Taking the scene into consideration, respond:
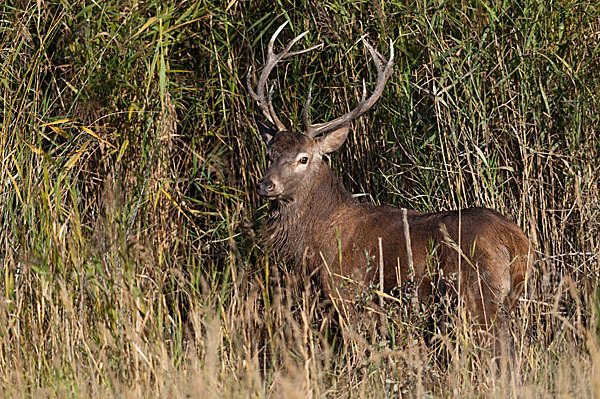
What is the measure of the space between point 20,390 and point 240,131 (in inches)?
114

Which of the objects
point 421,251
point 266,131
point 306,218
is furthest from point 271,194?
point 421,251

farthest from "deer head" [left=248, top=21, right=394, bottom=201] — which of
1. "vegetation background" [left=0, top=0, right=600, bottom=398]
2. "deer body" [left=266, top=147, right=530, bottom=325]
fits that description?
"vegetation background" [left=0, top=0, right=600, bottom=398]

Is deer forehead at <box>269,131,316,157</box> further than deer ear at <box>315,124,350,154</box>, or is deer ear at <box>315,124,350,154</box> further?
deer ear at <box>315,124,350,154</box>

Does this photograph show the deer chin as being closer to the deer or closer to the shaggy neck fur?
the deer

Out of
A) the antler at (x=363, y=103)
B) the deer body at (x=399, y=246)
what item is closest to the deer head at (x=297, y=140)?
the antler at (x=363, y=103)

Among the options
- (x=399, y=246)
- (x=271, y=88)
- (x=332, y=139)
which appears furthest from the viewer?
(x=271, y=88)

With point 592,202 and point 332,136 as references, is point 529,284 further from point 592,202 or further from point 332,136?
point 332,136

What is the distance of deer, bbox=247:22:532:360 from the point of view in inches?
170

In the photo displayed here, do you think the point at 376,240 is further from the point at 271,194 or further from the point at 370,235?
the point at 271,194

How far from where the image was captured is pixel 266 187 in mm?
4941

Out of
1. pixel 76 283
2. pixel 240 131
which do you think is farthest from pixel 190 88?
pixel 76 283

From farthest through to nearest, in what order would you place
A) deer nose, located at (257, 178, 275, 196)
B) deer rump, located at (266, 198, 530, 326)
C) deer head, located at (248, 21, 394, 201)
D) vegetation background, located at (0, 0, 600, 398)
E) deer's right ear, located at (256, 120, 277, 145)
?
deer's right ear, located at (256, 120, 277, 145), deer head, located at (248, 21, 394, 201), deer nose, located at (257, 178, 275, 196), vegetation background, located at (0, 0, 600, 398), deer rump, located at (266, 198, 530, 326)

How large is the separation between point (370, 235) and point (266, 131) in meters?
1.02

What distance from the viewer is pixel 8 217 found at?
15.2ft
